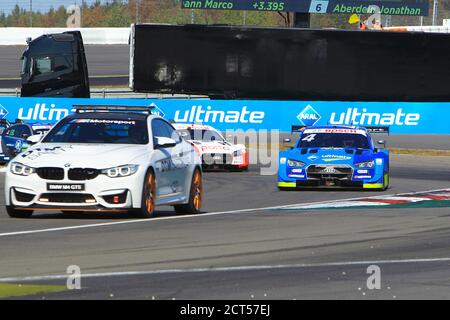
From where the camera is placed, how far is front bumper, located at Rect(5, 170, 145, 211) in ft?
44.2

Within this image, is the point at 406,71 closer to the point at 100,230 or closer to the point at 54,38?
the point at 54,38

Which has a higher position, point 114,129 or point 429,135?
point 114,129

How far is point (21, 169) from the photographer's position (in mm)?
13672

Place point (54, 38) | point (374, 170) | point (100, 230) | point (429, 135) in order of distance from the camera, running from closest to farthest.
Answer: point (100, 230) → point (374, 170) → point (429, 135) → point (54, 38)

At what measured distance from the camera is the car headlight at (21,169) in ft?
44.7

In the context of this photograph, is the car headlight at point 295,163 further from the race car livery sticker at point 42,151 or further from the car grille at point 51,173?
the car grille at point 51,173

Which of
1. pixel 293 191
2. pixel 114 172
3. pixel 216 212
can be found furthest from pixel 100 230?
pixel 293 191

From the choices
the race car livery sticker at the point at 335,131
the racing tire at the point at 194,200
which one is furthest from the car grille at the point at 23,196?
the race car livery sticker at the point at 335,131

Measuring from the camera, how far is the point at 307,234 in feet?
42.4

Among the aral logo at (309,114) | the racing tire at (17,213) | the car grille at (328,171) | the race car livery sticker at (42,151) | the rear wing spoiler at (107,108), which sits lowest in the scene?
the aral logo at (309,114)

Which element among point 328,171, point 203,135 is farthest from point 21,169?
point 203,135

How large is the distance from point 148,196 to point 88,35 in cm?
5609

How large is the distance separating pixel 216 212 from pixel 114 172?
304 cm

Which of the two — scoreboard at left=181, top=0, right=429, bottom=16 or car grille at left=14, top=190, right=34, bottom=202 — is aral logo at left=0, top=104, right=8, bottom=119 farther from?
car grille at left=14, top=190, right=34, bottom=202
